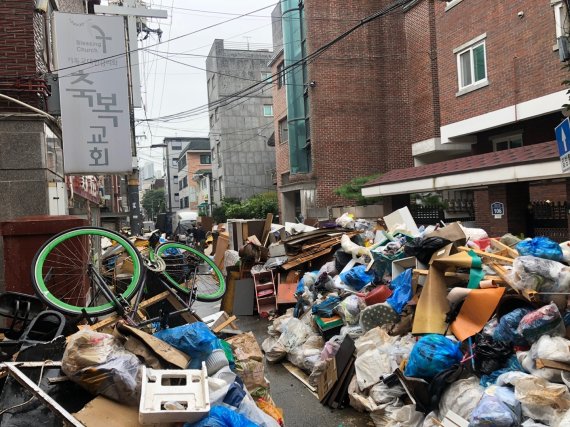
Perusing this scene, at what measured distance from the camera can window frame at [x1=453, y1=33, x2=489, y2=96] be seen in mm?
14797

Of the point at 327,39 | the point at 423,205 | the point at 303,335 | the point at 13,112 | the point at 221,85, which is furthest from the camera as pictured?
the point at 221,85

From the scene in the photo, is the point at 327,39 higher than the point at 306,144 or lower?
higher

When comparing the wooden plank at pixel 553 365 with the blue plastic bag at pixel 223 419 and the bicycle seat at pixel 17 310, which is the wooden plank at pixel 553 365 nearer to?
the blue plastic bag at pixel 223 419

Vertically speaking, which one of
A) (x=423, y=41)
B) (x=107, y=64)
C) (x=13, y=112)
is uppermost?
(x=423, y=41)

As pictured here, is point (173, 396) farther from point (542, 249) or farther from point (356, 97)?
point (356, 97)

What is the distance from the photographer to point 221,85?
40875mm

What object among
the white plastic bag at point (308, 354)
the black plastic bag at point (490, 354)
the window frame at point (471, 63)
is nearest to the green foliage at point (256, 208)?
the window frame at point (471, 63)

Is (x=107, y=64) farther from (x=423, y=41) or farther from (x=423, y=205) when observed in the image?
(x=423, y=41)

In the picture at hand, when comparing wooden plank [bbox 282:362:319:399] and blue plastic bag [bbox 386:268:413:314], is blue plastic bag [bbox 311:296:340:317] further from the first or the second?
blue plastic bag [bbox 386:268:413:314]

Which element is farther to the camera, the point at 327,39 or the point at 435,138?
the point at 327,39

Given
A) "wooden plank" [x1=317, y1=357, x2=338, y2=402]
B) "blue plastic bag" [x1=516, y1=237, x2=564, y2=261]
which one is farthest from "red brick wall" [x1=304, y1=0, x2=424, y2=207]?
"blue plastic bag" [x1=516, y1=237, x2=564, y2=261]

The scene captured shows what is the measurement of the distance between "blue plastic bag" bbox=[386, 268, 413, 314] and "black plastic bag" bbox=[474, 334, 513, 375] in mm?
1346

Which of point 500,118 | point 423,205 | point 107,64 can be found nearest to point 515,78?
point 500,118

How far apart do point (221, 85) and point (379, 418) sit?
39090mm
